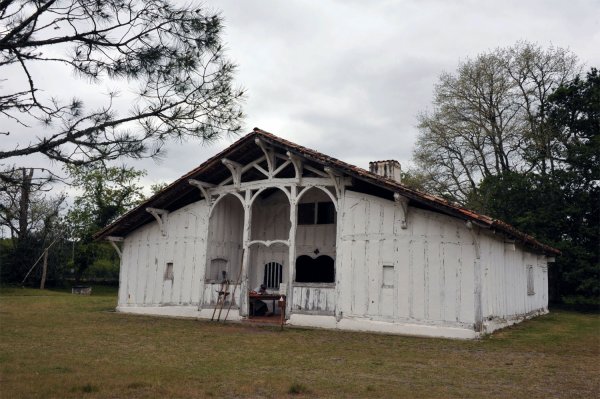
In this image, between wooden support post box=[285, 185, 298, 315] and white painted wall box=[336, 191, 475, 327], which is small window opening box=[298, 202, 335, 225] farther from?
white painted wall box=[336, 191, 475, 327]

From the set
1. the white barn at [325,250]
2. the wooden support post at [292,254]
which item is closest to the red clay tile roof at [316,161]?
the white barn at [325,250]

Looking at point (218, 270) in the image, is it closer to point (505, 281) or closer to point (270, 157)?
point (270, 157)

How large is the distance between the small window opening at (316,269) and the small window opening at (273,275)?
2.54ft

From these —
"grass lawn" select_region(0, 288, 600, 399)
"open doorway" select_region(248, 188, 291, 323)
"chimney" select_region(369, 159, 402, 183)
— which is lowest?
"grass lawn" select_region(0, 288, 600, 399)

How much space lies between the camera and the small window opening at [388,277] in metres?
13.7

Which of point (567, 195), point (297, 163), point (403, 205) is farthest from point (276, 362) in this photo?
point (567, 195)

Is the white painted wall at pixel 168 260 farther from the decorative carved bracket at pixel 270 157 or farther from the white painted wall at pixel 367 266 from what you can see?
the decorative carved bracket at pixel 270 157

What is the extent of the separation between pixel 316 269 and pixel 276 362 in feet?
29.5

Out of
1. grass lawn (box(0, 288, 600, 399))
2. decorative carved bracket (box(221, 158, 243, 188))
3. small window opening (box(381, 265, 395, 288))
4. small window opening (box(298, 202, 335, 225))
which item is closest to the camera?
grass lawn (box(0, 288, 600, 399))

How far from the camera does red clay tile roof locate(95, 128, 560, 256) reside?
1251 centimetres

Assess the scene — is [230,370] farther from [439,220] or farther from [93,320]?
[93,320]

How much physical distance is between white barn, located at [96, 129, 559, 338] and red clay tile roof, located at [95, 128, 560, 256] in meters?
0.04

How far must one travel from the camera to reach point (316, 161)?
14.6 meters

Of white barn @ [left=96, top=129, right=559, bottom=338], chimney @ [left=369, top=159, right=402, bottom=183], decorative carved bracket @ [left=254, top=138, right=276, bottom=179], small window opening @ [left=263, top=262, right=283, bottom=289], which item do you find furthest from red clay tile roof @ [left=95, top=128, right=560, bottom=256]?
small window opening @ [left=263, top=262, right=283, bottom=289]
